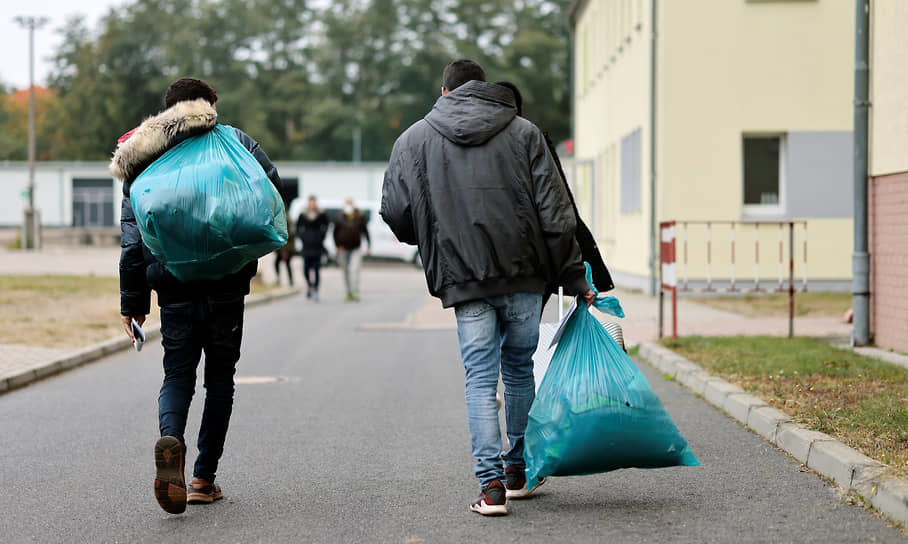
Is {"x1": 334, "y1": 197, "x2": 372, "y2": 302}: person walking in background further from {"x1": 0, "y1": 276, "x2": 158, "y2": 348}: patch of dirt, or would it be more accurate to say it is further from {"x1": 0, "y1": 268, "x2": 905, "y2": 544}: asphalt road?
{"x1": 0, "y1": 268, "x2": 905, "y2": 544}: asphalt road

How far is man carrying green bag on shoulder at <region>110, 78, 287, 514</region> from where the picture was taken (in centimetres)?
502

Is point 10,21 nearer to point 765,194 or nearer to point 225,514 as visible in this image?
point 765,194

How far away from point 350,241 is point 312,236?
2.26ft

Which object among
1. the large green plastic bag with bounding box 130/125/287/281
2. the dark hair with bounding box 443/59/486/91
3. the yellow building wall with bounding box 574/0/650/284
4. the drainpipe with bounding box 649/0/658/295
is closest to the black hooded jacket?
the dark hair with bounding box 443/59/486/91

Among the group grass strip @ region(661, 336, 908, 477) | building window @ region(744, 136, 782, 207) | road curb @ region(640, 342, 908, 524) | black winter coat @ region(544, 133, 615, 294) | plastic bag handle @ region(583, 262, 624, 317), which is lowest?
road curb @ region(640, 342, 908, 524)

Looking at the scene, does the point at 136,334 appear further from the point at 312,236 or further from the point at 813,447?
the point at 312,236

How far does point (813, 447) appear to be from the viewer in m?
6.11

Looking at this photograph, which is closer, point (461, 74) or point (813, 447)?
point (461, 74)

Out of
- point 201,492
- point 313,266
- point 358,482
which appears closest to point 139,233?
point 201,492

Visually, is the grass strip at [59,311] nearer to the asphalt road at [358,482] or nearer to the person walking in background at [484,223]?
the asphalt road at [358,482]

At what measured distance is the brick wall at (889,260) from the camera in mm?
10422

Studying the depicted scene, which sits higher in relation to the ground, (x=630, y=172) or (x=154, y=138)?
(x=630, y=172)

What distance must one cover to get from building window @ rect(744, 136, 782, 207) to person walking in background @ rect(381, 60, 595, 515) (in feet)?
53.1

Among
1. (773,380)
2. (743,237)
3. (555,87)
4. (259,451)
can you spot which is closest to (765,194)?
(743,237)
